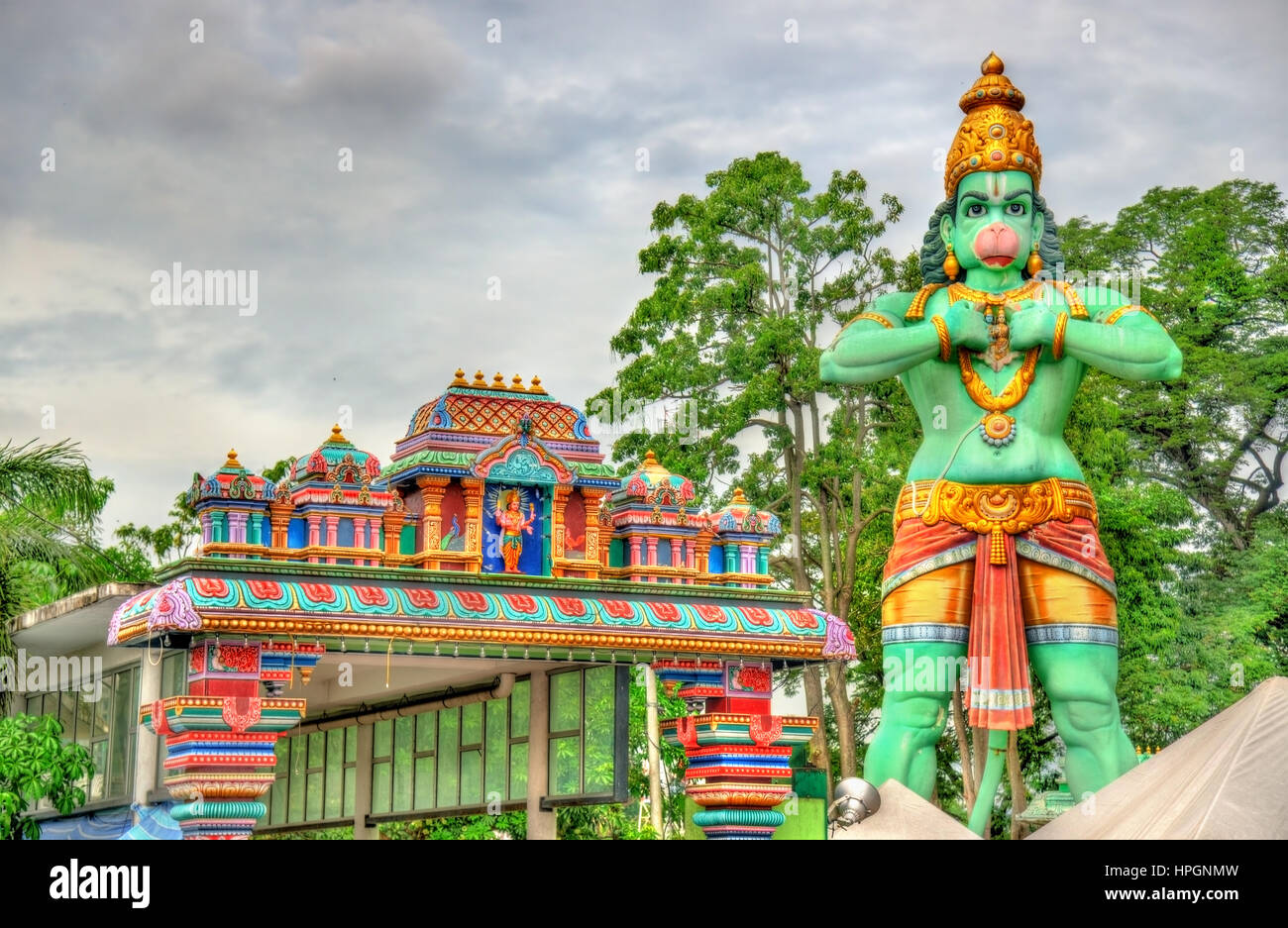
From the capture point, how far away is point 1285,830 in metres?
8.17

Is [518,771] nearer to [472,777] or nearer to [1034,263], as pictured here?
[472,777]

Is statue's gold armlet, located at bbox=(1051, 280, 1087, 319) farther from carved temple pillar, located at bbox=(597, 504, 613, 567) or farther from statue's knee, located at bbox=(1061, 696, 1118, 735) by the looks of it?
carved temple pillar, located at bbox=(597, 504, 613, 567)

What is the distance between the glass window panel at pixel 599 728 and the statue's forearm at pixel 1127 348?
4954mm

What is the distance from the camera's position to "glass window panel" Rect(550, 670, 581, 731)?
47.4 feet

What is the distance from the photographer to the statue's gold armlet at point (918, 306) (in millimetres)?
11828

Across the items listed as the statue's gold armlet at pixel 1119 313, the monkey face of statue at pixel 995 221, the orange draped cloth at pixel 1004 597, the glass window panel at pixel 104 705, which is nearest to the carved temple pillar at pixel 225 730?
the glass window panel at pixel 104 705

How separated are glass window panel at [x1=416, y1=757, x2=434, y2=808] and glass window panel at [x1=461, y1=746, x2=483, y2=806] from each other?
60 cm

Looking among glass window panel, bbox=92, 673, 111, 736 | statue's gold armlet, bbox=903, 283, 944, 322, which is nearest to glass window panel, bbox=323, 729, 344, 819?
glass window panel, bbox=92, 673, 111, 736

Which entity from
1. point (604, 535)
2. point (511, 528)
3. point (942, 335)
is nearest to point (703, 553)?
point (604, 535)

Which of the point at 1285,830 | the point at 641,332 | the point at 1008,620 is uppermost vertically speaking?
the point at 641,332

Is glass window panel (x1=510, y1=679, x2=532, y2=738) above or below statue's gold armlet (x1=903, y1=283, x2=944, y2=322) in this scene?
below
